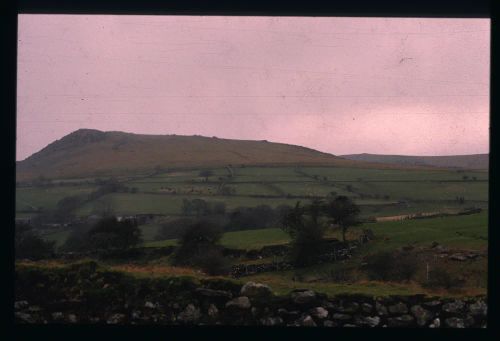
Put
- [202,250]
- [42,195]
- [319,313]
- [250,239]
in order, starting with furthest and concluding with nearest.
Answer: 1. [42,195]
2. [250,239]
3. [202,250]
4. [319,313]

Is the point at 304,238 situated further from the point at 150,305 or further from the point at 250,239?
the point at 150,305

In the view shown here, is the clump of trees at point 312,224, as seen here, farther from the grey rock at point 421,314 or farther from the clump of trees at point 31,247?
the grey rock at point 421,314

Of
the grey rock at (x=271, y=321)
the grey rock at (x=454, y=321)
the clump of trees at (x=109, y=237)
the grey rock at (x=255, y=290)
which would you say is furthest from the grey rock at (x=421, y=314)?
the clump of trees at (x=109, y=237)

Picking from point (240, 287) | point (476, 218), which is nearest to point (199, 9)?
point (240, 287)

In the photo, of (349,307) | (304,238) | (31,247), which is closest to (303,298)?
(349,307)

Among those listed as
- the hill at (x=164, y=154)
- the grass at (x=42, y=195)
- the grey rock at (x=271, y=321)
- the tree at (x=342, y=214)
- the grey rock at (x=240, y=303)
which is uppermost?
the hill at (x=164, y=154)

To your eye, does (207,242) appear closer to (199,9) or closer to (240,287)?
(240,287)

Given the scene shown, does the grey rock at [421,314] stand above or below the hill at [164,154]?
below
